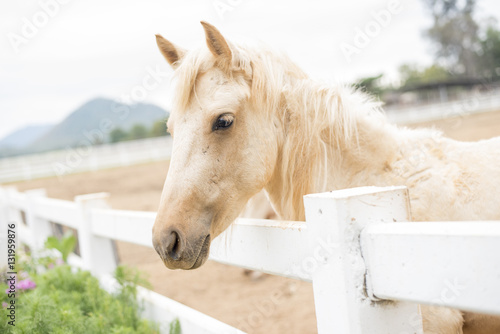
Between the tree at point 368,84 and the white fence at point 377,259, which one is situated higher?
the tree at point 368,84

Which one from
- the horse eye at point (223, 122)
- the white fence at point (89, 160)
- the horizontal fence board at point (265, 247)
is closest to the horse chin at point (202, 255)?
the horizontal fence board at point (265, 247)

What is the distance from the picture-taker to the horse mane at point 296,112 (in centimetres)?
192

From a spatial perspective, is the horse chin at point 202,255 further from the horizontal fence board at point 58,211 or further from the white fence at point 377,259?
the horizontal fence board at point 58,211

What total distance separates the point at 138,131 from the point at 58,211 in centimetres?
4437

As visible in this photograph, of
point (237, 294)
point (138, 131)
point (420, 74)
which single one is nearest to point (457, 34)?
point (420, 74)

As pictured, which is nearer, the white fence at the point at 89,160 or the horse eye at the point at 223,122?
the horse eye at the point at 223,122

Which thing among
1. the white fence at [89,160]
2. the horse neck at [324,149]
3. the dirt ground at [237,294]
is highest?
the white fence at [89,160]

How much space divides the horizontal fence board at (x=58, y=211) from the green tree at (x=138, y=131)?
41.1 m

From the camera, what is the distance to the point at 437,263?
877 mm

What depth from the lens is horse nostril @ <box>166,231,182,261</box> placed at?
5.04 feet

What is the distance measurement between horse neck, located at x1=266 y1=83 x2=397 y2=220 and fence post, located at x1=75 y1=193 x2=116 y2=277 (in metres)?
1.84

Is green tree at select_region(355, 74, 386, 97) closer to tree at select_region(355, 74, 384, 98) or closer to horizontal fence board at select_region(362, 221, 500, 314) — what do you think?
tree at select_region(355, 74, 384, 98)

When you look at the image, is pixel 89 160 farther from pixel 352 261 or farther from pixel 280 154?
pixel 352 261

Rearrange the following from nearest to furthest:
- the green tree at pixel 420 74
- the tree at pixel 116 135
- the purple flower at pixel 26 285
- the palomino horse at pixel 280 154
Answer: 1. the palomino horse at pixel 280 154
2. the purple flower at pixel 26 285
3. the tree at pixel 116 135
4. the green tree at pixel 420 74
